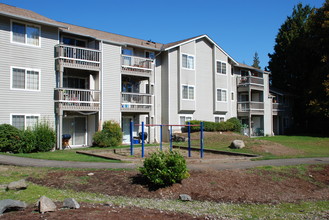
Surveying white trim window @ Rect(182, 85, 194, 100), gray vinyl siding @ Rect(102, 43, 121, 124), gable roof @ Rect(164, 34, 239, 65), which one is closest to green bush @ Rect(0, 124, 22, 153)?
gray vinyl siding @ Rect(102, 43, 121, 124)

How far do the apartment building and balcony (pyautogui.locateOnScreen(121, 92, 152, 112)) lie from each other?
0.09 meters

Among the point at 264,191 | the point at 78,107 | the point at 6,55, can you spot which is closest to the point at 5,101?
the point at 6,55

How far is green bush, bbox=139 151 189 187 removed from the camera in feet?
32.8

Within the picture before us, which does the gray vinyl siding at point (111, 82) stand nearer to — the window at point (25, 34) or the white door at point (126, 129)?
the white door at point (126, 129)

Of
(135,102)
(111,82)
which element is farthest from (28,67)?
(135,102)

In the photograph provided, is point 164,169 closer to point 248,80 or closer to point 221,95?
point 221,95

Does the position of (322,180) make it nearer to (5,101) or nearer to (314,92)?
(5,101)

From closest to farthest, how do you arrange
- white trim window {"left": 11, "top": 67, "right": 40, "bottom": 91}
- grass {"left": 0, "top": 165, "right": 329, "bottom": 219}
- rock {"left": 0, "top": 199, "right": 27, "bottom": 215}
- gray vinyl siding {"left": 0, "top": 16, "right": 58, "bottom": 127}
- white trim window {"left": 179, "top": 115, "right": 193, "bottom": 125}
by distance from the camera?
1. rock {"left": 0, "top": 199, "right": 27, "bottom": 215}
2. grass {"left": 0, "top": 165, "right": 329, "bottom": 219}
3. gray vinyl siding {"left": 0, "top": 16, "right": 58, "bottom": 127}
4. white trim window {"left": 11, "top": 67, "right": 40, "bottom": 91}
5. white trim window {"left": 179, "top": 115, "right": 193, "bottom": 125}

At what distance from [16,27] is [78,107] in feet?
22.5

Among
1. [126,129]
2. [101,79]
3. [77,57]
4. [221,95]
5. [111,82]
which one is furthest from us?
[221,95]

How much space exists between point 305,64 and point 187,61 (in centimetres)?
2134

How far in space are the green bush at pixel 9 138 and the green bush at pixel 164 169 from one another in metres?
12.1

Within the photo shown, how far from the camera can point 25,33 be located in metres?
21.7

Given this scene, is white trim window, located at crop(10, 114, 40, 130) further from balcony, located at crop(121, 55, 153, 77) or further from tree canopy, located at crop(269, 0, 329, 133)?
tree canopy, located at crop(269, 0, 329, 133)
